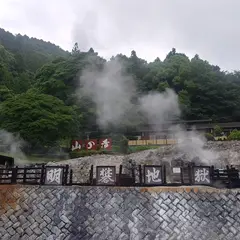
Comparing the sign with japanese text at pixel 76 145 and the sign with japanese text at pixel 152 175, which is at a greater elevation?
the sign with japanese text at pixel 76 145

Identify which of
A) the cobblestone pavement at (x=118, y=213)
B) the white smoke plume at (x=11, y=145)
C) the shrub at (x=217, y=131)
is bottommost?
the cobblestone pavement at (x=118, y=213)

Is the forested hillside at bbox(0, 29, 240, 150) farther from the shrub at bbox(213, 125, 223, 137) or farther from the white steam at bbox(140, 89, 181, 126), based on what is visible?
the shrub at bbox(213, 125, 223, 137)

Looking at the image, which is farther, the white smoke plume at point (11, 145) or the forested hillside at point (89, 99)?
the forested hillside at point (89, 99)

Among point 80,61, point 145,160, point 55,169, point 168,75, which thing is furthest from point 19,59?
point 55,169

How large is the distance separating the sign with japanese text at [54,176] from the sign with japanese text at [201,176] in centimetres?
537

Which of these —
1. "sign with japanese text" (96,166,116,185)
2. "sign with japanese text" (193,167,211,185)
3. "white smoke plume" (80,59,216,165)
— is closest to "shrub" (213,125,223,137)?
"white smoke plume" (80,59,216,165)

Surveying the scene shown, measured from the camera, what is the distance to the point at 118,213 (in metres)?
10.8

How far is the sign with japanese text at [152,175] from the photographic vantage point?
11789mm

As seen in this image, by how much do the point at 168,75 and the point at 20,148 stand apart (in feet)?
92.1

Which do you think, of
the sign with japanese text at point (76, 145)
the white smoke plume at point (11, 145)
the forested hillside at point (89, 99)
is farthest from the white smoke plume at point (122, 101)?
the white smoke plume at point (11, 145)

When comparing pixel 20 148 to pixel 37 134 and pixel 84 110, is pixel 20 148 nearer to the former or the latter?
pixel 37 134

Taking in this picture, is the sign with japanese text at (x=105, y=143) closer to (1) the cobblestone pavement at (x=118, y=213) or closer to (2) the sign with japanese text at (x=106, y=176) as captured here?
(2) the sign with japanese text at (x=106, y=176)

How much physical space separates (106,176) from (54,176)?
2038 mm

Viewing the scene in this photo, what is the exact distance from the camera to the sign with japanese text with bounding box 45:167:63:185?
38.1 ft
